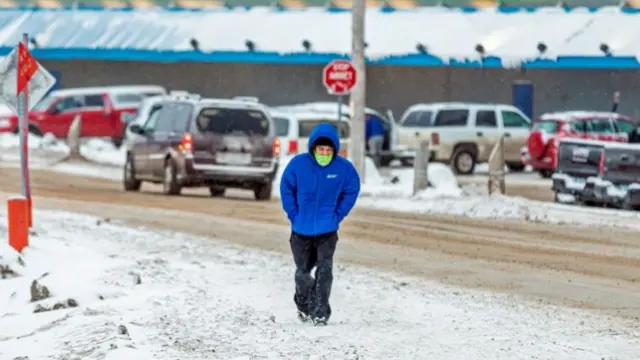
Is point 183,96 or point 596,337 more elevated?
point 183,96

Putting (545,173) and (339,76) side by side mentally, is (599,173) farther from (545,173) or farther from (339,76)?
(545,173)

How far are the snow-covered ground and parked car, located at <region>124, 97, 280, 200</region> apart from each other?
912cm

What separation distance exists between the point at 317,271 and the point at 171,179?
1517 centimetres

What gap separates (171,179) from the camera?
26453 millimetres

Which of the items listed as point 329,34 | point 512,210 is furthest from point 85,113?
point 512,210

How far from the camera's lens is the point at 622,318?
12.3 metres

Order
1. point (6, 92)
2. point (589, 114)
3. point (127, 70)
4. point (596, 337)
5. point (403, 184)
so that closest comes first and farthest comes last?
point (596, 337) < point (6, 92) < point (403, 184) < point (589, 114) < point (127, 70)

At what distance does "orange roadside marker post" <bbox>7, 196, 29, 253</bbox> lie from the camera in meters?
15.9

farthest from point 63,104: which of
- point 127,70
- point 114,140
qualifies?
point 127,70

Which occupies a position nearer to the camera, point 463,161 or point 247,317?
point 247,317

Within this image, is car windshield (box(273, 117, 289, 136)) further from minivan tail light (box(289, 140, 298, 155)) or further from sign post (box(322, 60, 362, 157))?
sign post (box(322, 60, 362, 157))

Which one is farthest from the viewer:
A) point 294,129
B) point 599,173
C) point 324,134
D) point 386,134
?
point 386,134

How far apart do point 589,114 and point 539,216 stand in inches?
472

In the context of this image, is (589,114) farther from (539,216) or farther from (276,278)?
(276,278)
